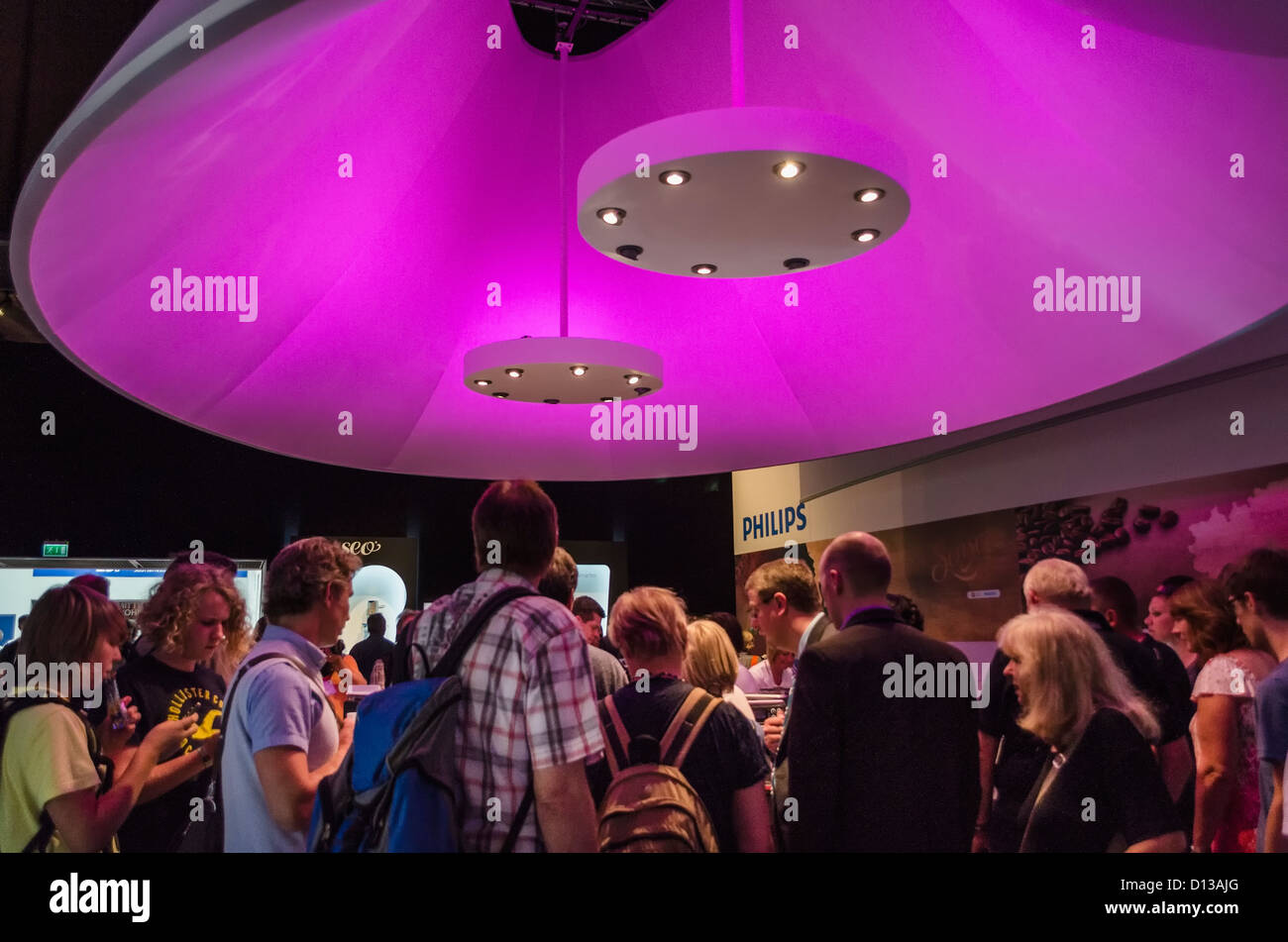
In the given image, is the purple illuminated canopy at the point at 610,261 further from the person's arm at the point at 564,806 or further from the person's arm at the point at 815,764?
the person's arm at the point at 564,806

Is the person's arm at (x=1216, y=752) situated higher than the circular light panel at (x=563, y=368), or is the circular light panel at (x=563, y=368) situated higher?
the circular light panel at (x=563, y=368)

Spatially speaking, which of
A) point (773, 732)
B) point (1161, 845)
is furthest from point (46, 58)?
point (1161, 845)

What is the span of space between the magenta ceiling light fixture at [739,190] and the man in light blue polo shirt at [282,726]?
1610 mm

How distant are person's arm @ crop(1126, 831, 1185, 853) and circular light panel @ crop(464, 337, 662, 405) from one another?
289 cm

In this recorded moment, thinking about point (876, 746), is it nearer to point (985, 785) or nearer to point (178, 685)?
point (985, 785)

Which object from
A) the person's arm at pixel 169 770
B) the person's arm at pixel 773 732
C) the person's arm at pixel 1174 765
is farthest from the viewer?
the person's arm at pixel 773 732

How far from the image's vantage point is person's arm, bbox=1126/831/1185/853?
292 centimetres

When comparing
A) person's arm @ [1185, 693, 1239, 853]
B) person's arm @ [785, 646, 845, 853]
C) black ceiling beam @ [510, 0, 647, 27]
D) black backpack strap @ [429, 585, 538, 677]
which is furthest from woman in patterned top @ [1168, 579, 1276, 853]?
black ceiling beam @ [510, 0, 647, 27]

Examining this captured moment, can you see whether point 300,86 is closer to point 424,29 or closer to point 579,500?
point 424,29

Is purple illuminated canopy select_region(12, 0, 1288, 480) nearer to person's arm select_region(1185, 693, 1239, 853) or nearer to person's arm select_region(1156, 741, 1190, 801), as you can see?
person's arm select_region(1185, 693, 1239, 853)

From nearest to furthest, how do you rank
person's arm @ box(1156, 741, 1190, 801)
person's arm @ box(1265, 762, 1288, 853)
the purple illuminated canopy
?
person's arm @ box(1265, 762, 1288, 853)
the purple illuminated canopy
person's arm @ box(1156, 741, 1190, 801)

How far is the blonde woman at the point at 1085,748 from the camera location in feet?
9.62

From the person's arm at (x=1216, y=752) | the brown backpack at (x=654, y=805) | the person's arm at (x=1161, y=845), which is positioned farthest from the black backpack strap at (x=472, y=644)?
the person's arm at (x=1216, y=752)

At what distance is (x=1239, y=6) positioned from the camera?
A: 3.44 meters
